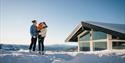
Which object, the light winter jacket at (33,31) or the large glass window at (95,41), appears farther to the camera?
the large glass window at (95,41)

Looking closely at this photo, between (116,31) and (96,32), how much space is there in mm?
3132

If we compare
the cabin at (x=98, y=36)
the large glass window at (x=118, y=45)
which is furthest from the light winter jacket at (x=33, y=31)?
the large glass window at (x=118, y=45)

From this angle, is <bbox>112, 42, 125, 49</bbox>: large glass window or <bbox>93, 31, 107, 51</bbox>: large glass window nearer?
<bbox>112, 42, 125, 49</bbox>: large glass window

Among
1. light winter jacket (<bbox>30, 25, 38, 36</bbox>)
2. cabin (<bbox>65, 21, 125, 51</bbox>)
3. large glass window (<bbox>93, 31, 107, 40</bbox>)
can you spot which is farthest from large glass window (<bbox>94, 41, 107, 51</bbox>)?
light winter jacket (<bbox>30, 25, 38, 36</bbox>)

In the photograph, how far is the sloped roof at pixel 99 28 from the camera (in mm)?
13134

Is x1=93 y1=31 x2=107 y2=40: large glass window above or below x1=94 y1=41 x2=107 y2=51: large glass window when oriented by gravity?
above

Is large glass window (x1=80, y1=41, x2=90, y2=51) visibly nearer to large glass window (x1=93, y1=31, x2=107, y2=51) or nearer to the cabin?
the cabin

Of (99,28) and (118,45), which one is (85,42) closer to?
(99,28)

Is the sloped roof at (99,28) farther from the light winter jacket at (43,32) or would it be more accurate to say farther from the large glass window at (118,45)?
the light winter jacket at (43,32)

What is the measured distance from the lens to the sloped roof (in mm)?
13134

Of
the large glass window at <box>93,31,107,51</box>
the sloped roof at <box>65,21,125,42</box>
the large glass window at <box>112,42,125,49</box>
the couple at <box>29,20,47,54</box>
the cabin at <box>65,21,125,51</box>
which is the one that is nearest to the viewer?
the couple at <box>29,20,47,54</box>

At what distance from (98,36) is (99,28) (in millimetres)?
1639

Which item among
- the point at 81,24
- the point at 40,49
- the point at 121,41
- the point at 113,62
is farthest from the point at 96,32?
the point at 113,62

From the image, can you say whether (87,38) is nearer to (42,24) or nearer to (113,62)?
(42,24)
